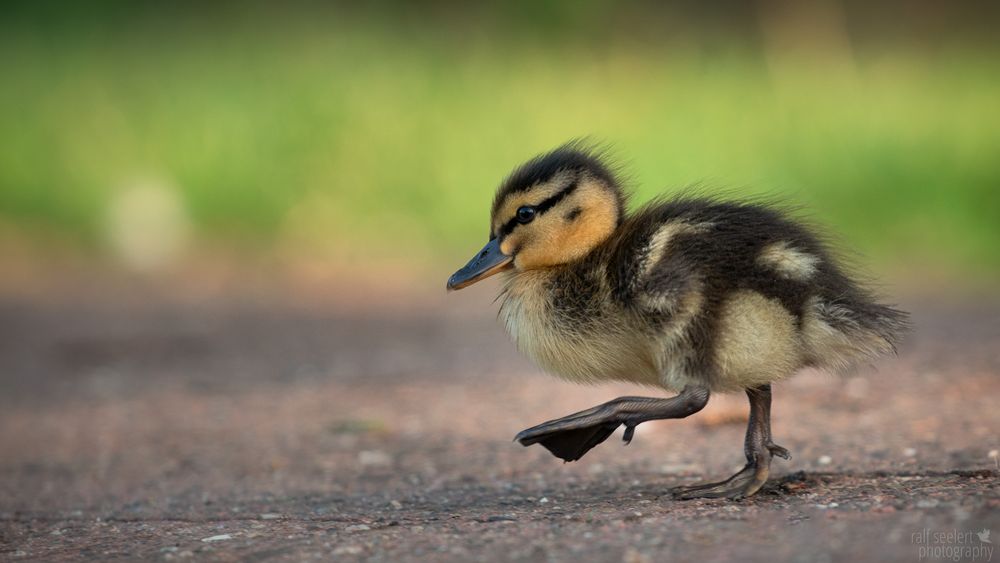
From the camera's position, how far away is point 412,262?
10.2m

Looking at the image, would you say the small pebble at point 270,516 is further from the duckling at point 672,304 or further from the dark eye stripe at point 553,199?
the dark eye stripe at point 553,199

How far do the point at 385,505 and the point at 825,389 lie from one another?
2.53 metres

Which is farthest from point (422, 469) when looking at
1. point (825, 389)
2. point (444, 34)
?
point (444, 34)

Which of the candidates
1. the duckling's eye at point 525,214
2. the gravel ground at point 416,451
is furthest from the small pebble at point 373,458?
the duckling's eye at point 525,214

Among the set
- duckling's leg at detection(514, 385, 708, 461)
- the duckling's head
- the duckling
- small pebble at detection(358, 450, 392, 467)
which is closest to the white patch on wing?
the duckling

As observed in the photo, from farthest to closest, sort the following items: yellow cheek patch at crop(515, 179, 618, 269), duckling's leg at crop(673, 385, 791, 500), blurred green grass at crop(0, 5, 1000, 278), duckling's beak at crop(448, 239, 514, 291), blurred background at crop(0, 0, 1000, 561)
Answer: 1. blurred green grass at crop(0, 5, 1000, 278)
2. duckling's beak at crop(448, 239, 514, 291)
3. yellow cheek patch at crop(515, 179, 618, 269)
4. blurred background at crop(0, 0, 1000, 561)
5. duckling's leg at crop(673, 385, 791, 500)

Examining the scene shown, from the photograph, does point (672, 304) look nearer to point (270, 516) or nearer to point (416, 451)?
point (270, 516)

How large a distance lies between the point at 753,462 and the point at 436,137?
8311mm

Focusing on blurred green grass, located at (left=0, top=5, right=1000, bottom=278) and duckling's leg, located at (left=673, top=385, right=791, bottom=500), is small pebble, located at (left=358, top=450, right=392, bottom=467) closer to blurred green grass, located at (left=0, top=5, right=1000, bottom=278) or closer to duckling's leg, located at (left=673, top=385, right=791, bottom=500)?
duckling's leg, located at (left=673, top=385, right=791, bottom=500)

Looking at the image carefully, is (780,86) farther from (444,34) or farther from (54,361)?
(54,361)

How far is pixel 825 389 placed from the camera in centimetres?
593

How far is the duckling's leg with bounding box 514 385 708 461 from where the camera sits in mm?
3623

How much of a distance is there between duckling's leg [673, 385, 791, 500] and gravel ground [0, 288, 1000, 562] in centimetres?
10

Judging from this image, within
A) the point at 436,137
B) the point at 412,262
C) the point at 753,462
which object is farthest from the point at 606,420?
the point at 436,137
